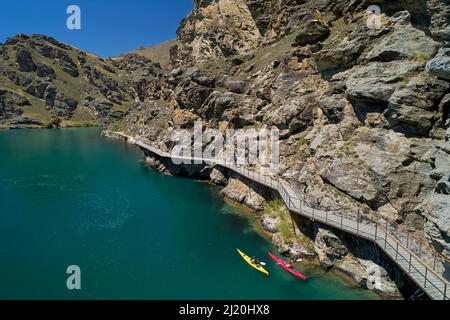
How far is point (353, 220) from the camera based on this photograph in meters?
33.6

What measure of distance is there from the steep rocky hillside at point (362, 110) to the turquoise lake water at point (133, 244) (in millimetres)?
6307

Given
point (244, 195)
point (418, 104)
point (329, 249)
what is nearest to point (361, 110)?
point (418, 104)

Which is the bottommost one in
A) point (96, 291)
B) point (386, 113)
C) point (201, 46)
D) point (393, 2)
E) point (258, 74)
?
point (96, 291)

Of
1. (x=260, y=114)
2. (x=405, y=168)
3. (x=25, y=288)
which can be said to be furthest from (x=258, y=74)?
(x=25, y=288)

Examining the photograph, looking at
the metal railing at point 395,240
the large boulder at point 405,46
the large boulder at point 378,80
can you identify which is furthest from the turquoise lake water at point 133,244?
the large boulder at point 405,46

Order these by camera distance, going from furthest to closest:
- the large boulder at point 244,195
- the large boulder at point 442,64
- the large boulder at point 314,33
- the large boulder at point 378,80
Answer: the large boulder at point 314,33, the large boulder at point 244,195, the large boulder at point 378,80, the large boulder at point 442,64

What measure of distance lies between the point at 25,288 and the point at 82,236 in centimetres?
1189

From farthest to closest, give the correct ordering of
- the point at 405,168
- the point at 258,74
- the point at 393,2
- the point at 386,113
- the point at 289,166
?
the point at 258,74
the point at 289,166
the point at 393,2
the point at 386,113
the point at 405,168

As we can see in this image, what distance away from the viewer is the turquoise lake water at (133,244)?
30188 mm

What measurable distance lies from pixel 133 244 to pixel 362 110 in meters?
30.1

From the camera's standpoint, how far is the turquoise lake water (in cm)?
3019

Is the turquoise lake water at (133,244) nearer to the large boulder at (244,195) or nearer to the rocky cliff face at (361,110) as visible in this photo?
the large boulder at (244,195)

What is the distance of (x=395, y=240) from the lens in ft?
94.0

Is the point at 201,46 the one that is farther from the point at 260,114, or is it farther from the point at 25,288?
the point at 25,288
